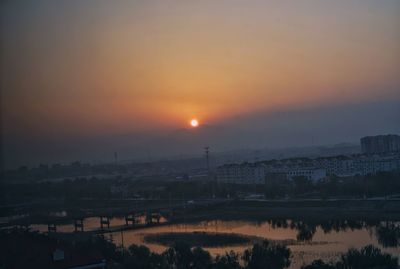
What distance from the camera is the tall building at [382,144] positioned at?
14.1 meters

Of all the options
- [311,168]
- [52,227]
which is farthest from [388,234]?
[311,168]

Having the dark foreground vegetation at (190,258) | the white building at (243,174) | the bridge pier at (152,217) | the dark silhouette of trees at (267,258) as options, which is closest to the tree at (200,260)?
the dark foreground vegetation at (190,258)

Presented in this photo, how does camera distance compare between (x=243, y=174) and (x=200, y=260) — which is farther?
(x=243, y=174)

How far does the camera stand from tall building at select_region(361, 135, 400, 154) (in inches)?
554

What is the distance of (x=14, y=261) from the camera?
2180mm

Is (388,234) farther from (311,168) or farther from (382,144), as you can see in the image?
(382,144)

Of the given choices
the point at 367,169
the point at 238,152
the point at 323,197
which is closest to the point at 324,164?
the point at 367,169

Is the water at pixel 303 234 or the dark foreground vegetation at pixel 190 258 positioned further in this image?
the water at pixel 303 234

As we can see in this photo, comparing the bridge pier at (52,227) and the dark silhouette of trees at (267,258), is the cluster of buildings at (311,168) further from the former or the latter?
the dark silhouette of trees at (267,258)

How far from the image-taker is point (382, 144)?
14.7 m

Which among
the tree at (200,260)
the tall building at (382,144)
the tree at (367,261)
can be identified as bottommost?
the tree at (367,261)

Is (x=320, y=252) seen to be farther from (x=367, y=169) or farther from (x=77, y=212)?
(x=367, y=169)

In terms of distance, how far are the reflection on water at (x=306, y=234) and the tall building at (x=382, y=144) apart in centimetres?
863

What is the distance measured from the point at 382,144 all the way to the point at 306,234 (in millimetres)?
10385
